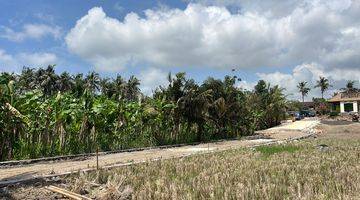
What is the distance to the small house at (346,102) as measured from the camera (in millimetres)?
74694

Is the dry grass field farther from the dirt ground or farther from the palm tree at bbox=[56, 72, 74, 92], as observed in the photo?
the palm tree at bbox=[56, 72, 74, 92]

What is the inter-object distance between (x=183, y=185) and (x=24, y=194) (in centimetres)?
353

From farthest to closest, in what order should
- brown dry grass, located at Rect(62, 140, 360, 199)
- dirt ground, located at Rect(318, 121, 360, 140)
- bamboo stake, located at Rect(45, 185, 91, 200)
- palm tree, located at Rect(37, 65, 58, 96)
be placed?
palm tree, located at Rect(37, 65, 58, 96) → dirt ground, located at Rect(318, 121, 360, 140) → bamboo stake, located at Rect(45, 185, 91, 200) → brown dry grass, located at Rect(62, 140, 360, 199)

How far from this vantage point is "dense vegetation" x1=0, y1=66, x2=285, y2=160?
54.1ft

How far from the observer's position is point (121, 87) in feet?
272

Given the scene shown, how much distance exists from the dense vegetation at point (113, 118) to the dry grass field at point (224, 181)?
5670 millimetres

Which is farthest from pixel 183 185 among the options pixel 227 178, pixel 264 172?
pixel 264 172

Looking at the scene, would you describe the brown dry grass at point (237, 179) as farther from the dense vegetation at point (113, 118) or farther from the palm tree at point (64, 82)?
the palm tree at point (64, 82)

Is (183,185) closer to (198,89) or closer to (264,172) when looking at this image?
(264,172)

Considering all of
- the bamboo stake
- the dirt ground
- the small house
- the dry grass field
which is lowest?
the bamboo stake

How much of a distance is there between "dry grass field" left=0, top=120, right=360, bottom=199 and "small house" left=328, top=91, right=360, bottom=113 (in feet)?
215

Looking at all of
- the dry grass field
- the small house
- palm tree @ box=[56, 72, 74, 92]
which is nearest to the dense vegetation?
the dry grass field

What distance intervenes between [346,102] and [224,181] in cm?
7238

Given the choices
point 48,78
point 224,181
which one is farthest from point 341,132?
point 48,78
